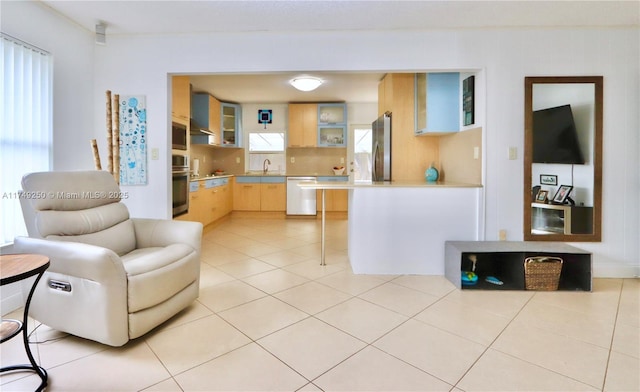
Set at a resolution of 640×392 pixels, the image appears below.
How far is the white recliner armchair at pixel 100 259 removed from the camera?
176cm

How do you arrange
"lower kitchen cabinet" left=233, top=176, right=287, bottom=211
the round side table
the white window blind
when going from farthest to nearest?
"lower kitchen cabinet" left=233, top=176, right=287, bottom=211 → the white window blind → the round side table

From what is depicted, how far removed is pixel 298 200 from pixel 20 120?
173 inches

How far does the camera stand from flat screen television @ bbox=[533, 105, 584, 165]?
3.06 meters

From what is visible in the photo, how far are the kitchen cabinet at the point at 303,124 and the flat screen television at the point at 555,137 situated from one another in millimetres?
4110

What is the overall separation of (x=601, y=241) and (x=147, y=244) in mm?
3990

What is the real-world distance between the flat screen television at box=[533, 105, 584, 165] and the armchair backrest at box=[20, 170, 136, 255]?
3595 mm

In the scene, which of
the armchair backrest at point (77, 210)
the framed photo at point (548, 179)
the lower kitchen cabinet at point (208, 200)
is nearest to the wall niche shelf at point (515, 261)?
the framed photo at point (548, 179)

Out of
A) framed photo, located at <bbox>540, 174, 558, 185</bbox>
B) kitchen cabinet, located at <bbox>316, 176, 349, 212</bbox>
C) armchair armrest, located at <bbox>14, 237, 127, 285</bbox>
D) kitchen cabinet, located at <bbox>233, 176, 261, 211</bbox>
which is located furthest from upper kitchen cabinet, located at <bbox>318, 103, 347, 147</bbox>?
armchair armrest, located at <bbox>14, 237, 127, 285</bbox>

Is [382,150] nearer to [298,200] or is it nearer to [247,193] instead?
[298,200]

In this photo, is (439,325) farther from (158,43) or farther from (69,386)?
(158,43)

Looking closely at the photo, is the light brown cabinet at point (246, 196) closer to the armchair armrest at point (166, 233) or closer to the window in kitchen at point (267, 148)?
the window in kitchen at point (267, 148)

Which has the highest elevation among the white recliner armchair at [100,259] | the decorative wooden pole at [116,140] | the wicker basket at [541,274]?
the decorative wooden pole at [116,140]

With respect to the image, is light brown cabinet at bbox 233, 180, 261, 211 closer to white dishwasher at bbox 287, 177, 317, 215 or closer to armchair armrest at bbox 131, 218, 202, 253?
white dishwasher at bbox 287, 177, 317, 215

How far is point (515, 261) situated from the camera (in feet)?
9.43
